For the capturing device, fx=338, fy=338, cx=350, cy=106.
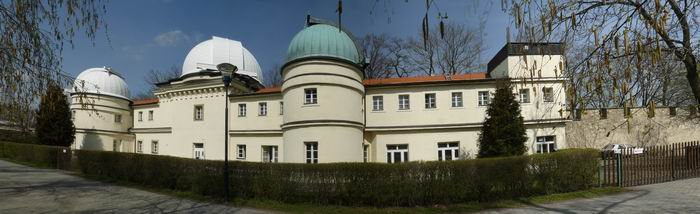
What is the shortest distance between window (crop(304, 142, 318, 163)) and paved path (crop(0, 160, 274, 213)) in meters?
6.40

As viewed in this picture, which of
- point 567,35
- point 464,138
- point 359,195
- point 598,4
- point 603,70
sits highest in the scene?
point 598,4

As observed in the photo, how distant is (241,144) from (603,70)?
20.4m

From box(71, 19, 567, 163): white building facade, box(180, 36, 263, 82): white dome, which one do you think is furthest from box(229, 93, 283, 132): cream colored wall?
box(180, 36, 263, 82): white dome

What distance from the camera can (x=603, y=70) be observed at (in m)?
3.69

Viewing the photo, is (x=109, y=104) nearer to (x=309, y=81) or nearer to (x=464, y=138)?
(x=309, y=81)

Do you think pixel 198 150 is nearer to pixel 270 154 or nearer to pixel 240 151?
pixel 240 151

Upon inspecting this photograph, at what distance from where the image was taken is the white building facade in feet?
53.7

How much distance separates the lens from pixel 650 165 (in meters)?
12.7

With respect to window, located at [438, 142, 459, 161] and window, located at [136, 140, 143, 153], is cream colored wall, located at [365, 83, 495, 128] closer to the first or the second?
window, located at [438, 142, 459, 161]

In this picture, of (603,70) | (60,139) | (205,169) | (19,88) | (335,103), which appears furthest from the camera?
(60,139)

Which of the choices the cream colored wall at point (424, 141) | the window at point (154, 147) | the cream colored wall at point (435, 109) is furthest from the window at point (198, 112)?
the cream colored wall at point (424, 141)

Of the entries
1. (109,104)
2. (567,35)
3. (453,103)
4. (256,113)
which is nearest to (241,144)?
(256,113)

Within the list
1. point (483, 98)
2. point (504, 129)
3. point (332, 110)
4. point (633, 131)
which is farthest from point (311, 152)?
point (633, 131)

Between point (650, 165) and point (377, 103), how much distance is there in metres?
12.1
